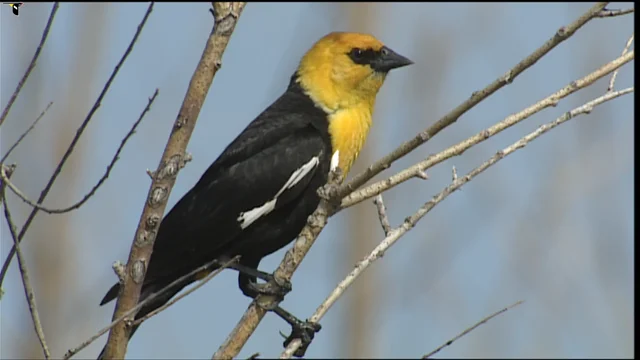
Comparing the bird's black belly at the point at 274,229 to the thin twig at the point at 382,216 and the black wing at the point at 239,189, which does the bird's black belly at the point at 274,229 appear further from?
the thin twig at the point at 382,216

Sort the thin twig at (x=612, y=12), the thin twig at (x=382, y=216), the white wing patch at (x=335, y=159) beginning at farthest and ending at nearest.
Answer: the white wing patch at (x=335, y=159), the thin twig at (x=382, y=216), the thin twig at (x=612, y=12)

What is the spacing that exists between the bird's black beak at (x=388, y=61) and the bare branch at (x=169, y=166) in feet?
6.30

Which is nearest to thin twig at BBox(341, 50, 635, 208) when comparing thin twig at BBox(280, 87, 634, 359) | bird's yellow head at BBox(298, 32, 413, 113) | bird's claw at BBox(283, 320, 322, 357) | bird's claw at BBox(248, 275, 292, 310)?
thin twig at BBox(280, 87, 634, 359)

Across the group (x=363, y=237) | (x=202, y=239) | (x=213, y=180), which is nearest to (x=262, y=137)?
(x=213, y=180)

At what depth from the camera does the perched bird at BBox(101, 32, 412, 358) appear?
3.70 m

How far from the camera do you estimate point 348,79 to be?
4.40 metres

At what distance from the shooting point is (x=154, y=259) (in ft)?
11.9

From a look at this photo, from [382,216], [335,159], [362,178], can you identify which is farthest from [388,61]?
[362,178]

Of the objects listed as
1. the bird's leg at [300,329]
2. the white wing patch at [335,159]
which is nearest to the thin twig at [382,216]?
the bird's leg at [300,329]

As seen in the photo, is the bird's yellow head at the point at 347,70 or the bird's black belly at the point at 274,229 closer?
the bird's black belly at the point at 274,229

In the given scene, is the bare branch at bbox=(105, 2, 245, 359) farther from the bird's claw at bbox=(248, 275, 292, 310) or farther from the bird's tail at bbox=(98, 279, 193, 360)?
the bird's tail at bbox=(98, 279, 193, 360)

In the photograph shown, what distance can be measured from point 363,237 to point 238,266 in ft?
8.37

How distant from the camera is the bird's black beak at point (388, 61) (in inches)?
173

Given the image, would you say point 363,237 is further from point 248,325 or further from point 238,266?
point 248,325
